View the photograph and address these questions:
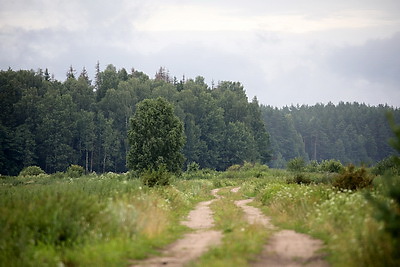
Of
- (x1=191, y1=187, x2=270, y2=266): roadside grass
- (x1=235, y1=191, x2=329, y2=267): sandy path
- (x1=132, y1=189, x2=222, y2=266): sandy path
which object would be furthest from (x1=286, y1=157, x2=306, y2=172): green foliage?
(x1=235, y1=191, x2=329, y2=267): sandy path

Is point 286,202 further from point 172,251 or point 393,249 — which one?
point 393,249

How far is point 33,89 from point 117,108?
66.6ft

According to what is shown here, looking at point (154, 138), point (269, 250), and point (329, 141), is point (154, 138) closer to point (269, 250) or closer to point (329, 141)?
point (269, 250)

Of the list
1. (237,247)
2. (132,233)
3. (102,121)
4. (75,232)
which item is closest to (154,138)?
(132,233)

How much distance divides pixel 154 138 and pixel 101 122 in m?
50.1

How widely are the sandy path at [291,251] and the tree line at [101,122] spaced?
275ft

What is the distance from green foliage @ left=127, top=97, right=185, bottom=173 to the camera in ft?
187

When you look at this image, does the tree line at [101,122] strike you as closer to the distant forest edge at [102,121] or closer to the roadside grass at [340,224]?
the distant forest edge at [102,121]

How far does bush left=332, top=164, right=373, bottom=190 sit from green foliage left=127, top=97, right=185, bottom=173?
119ft

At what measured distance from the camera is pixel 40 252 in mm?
11586

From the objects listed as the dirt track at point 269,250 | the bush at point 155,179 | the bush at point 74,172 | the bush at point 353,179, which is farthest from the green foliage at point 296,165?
the dirt track at point 269,250

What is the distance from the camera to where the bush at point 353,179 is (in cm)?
2156

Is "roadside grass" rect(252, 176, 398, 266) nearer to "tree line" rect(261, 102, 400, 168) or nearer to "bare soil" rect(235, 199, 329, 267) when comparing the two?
"bare soil" rect(235, 199, 329, 267)

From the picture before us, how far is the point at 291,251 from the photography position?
41.7ft
